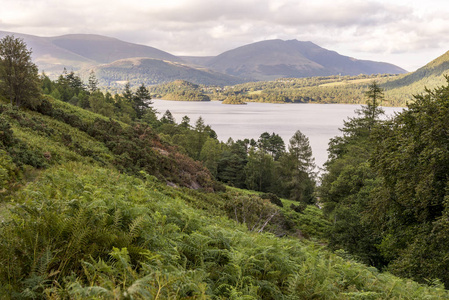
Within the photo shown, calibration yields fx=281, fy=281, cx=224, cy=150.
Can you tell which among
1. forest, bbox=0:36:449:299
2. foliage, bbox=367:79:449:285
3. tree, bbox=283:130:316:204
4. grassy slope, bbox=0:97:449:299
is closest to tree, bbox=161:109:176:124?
tree, bbox=283:130:316:204

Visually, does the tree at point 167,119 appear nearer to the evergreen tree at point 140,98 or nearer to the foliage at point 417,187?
the evergreen tree at point 140,98

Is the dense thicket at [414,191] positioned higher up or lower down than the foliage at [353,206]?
higher up

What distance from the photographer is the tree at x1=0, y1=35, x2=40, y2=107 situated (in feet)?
63.8

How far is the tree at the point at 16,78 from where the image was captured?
19438 mm

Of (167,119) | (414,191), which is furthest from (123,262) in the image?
(167,119)

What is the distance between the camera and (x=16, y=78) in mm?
19625

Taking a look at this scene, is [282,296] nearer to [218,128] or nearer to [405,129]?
[405,129]

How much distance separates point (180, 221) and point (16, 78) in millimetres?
20667

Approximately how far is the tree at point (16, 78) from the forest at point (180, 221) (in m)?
0.07

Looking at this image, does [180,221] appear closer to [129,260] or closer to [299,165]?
[129,260]

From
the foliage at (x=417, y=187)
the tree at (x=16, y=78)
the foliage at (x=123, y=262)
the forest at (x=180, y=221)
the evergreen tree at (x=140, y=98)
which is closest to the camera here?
the foliage at (x=123, y=262)

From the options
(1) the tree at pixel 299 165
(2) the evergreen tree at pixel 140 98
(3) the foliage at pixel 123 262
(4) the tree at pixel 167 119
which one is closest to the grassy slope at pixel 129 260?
(3) the foliage at pixel 123 262

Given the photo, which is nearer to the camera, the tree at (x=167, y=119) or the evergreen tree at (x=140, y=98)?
the tree at (x=167, y=119)

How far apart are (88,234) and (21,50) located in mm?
23414
